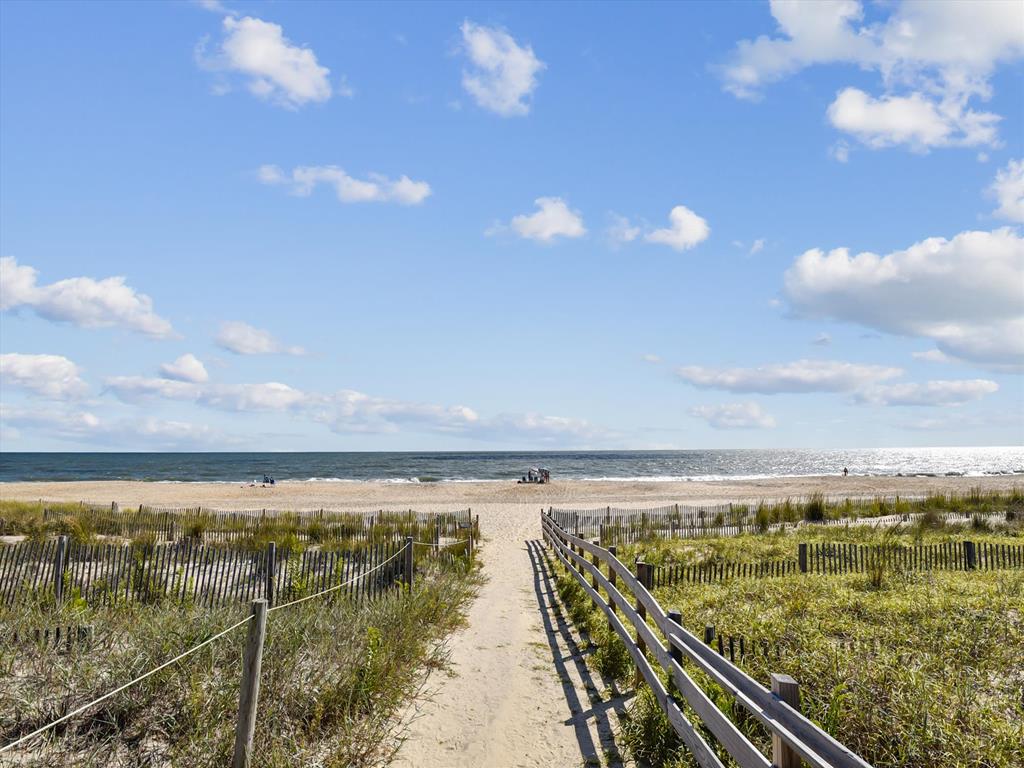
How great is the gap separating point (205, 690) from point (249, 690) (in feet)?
4.54

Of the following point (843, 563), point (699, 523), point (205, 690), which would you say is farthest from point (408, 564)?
point (699, 523)

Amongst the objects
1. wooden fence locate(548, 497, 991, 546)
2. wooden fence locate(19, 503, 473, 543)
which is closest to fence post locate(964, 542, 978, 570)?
wooden fence locate(548, 497, 991, 546)

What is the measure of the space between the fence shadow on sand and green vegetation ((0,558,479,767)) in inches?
69.7

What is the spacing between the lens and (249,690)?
5117 mm

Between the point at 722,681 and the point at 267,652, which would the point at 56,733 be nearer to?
the point at 267,652

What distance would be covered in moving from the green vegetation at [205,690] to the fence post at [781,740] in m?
3.47

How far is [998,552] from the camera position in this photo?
17.0 metres

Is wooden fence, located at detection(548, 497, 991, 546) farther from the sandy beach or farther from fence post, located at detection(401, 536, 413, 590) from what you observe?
fence post, located at detection(401, 536, 413, 590)

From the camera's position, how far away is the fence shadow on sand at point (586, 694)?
6137 mm

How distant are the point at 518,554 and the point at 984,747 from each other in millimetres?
16769

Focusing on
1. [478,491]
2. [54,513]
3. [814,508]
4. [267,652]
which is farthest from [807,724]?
[478,491]

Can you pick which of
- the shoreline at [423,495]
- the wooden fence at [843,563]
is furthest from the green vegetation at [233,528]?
the shoreline at [423,495]

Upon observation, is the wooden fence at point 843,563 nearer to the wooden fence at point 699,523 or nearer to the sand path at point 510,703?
the sand path at point 510,703

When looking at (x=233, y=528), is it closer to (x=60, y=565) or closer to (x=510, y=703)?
(x=60, y=565)
